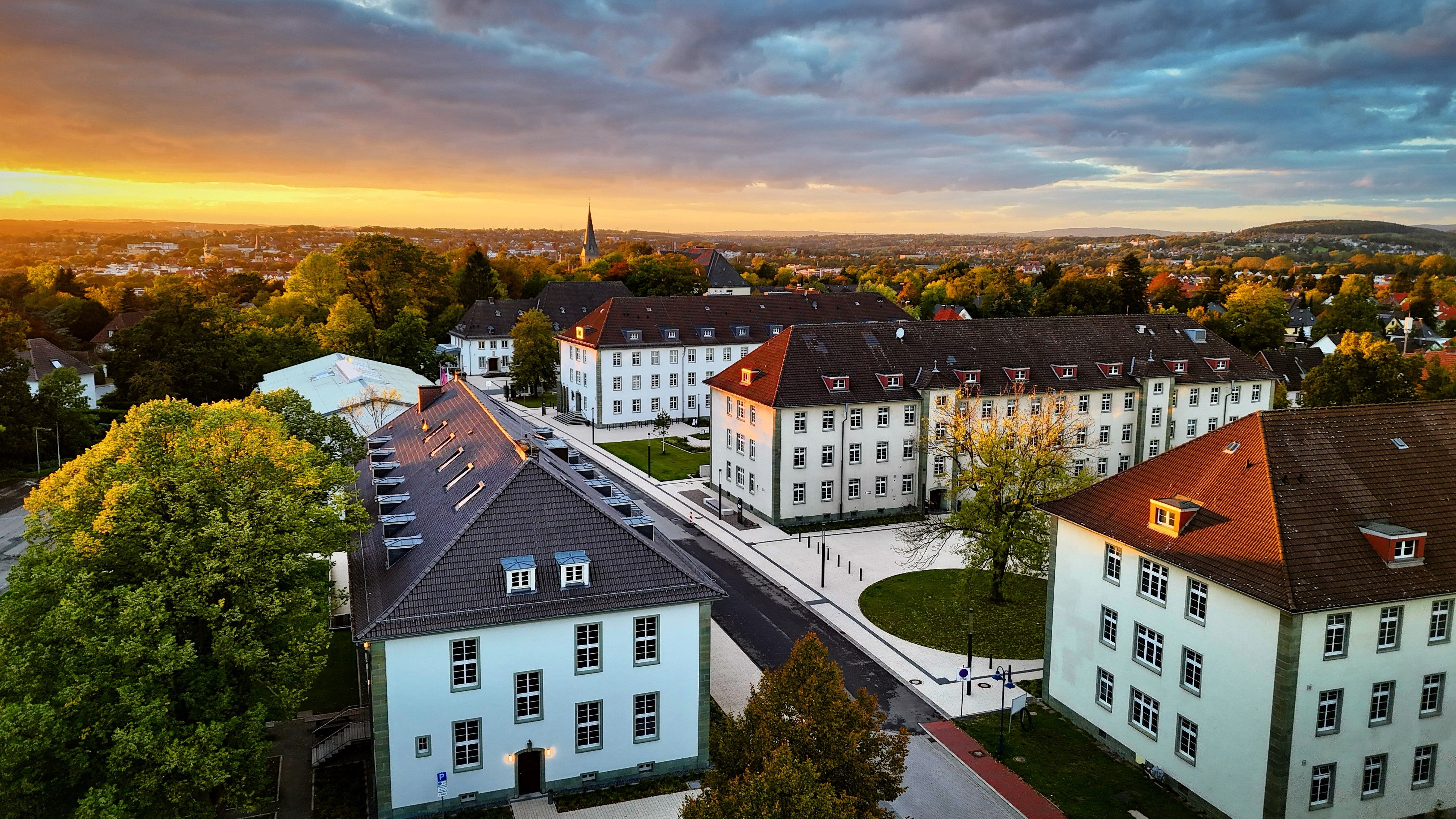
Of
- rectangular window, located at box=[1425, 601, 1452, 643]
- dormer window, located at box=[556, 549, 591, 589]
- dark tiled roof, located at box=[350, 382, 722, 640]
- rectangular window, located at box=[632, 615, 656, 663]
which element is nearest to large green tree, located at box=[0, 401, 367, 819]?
dark tiled roof, located at box=[350, 382, 722, 640]

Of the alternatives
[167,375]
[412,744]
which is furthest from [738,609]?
[167,375]

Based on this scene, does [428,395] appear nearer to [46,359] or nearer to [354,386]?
[354,386]

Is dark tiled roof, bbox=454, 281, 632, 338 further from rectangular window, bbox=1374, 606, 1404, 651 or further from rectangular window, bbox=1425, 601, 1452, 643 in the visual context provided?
rectangular window, bbox=1425, 601, 1452, 643

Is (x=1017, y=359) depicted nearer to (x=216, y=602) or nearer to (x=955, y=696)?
(x=955, y=696)

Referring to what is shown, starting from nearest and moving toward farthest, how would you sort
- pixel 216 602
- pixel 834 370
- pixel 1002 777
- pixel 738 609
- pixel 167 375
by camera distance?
pixel 216 602
pixel 1002 777
pixel 738 609
pixel 834 370
pixel 167 375

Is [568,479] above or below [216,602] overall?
above

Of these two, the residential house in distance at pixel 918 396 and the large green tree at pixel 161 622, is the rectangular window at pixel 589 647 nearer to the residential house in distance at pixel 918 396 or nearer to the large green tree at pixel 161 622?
the large green tree at pixel 161 622
